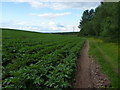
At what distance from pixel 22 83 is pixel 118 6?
14847mm

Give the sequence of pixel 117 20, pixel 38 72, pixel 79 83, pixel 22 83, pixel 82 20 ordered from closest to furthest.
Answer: pixel 22 83 → pixel 38 72 → pixel 79 83 → pixel 117 20 → pixel 82 20

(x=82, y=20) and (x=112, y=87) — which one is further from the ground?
(x=82, y=20)

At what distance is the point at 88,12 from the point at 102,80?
86918 millimetres

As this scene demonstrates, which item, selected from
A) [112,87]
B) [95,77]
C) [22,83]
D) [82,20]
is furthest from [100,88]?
[82,20]

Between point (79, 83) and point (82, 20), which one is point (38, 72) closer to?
point (79, 83)

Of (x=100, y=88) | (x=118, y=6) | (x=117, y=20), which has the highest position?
(x=118, y=6)

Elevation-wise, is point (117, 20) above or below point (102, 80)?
above

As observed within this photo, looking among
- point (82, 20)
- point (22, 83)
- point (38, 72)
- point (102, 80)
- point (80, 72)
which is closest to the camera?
point (22, 83)

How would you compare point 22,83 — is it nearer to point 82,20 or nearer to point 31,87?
point 31,87

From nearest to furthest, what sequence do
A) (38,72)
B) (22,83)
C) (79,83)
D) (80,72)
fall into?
(22,83), (38,72), (79,83), (80,72)

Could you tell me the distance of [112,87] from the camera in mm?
6160

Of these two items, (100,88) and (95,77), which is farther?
(95,77)

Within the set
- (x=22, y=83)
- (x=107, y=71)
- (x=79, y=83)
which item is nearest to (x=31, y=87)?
(x=22, y=83)

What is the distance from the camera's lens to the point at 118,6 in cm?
1762
